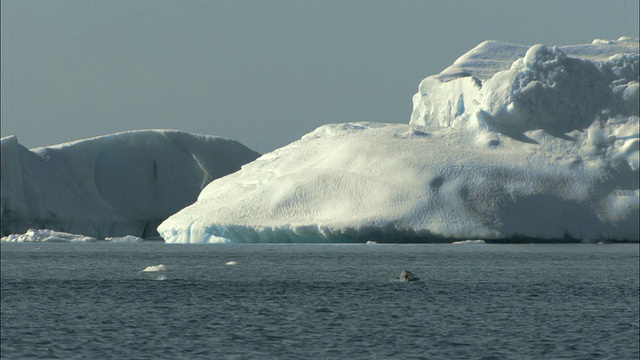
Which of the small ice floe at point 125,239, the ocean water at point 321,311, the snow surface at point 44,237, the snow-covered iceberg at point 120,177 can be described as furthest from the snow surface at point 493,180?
the ocean water at point 321,311

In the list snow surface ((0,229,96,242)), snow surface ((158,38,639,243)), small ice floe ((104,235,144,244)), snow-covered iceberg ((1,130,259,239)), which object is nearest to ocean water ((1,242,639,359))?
snow surface ((158,38,639,243))

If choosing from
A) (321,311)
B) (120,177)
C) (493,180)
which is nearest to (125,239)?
(120,177)

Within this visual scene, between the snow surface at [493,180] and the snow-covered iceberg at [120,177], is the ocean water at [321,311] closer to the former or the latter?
the snow surface at [493,180]

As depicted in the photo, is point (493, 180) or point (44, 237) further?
point (44, 237)

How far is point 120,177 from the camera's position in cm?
12669

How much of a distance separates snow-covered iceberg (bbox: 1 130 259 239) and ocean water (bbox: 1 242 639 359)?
51252mm

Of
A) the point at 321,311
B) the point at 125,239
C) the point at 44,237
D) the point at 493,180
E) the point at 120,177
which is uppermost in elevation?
the point at 120,177

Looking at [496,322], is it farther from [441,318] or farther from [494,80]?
[494,80]

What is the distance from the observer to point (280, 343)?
26.1 metres

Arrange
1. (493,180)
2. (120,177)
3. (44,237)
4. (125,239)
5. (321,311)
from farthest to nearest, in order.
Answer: (120,177) → (125,239) → (44,237) → (493,180) → (321,311)

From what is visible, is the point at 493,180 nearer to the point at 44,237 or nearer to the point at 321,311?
the point at 44,237

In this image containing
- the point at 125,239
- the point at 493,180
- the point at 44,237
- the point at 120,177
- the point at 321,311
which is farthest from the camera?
the point at 120,177

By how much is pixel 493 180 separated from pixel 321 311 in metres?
55.6

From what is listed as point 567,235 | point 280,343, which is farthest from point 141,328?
point 567,235
